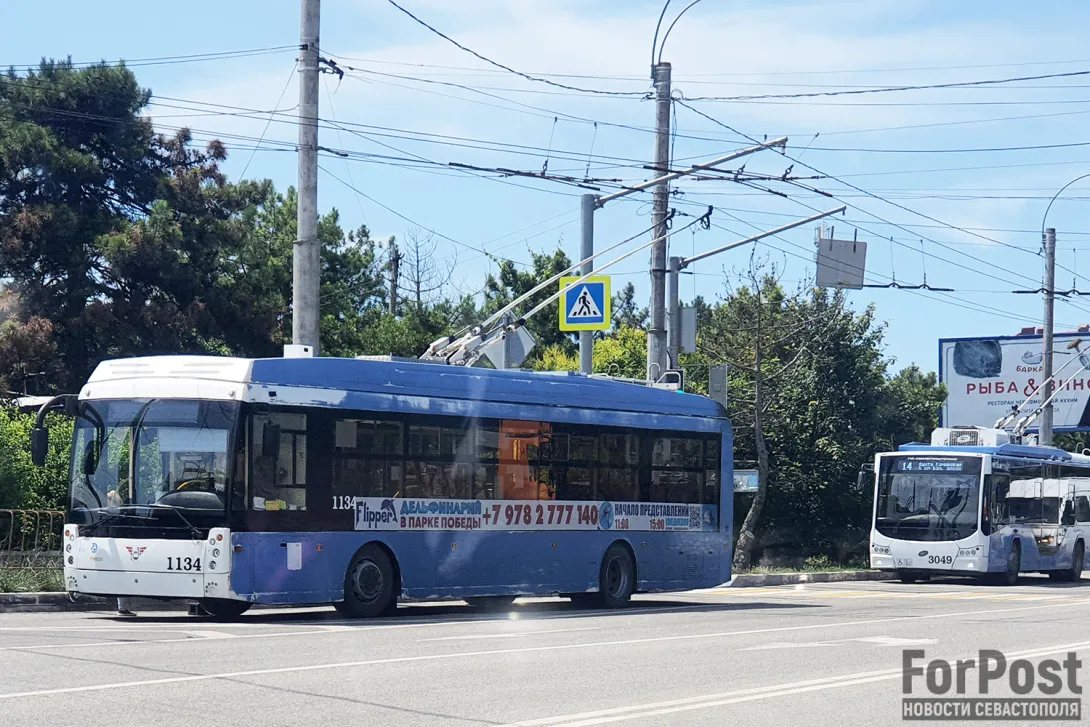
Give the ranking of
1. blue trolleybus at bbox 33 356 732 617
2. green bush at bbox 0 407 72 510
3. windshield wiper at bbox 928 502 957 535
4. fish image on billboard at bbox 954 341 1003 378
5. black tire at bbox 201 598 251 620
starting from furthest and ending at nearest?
fish image on billboard at bbox 954 341 1003 378 → windshield wiper at bbox 928 502 957 535 → green bush at bbox 0 407 72 510 → black tire at bbox 201 598 251 620 → blue trolleybus at bbox 33 356 732 617

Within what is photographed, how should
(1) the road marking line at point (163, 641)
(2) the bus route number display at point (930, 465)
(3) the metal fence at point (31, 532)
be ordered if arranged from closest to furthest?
(1) the road marking line at point (163, 641) → (3) the metal fence at point (31, 532) → (2) the bus route number display at point (930, 465)

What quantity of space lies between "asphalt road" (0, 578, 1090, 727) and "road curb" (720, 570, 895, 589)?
9.80 m

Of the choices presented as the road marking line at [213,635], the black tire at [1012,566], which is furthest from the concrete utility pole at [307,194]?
the black tire at [1012,566]

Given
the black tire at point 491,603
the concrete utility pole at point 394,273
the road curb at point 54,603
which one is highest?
the concrete utility pole at point 394,273

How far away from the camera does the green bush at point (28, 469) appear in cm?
2189

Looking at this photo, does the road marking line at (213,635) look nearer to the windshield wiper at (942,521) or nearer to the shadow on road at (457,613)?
the shadow on road at (457,613)

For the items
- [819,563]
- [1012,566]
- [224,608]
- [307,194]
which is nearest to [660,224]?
[307,194]

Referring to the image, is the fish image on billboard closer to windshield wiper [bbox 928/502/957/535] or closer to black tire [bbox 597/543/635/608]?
windshield wiper [bbox 928/502/957/535]

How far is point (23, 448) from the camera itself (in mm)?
22641

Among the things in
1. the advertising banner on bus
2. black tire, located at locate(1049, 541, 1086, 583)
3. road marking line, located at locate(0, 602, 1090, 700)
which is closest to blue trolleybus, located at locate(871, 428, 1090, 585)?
black tire, located at locate(1049, 541, 1086, 583)

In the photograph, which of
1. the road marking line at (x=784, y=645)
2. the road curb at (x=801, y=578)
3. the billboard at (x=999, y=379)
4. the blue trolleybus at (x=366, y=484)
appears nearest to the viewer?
the road marking line at (x=784, y=645)

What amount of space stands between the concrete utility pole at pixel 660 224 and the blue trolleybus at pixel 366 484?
181 inches

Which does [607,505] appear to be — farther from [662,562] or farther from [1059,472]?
[1059,472]

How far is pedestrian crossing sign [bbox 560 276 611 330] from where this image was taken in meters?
25.3
